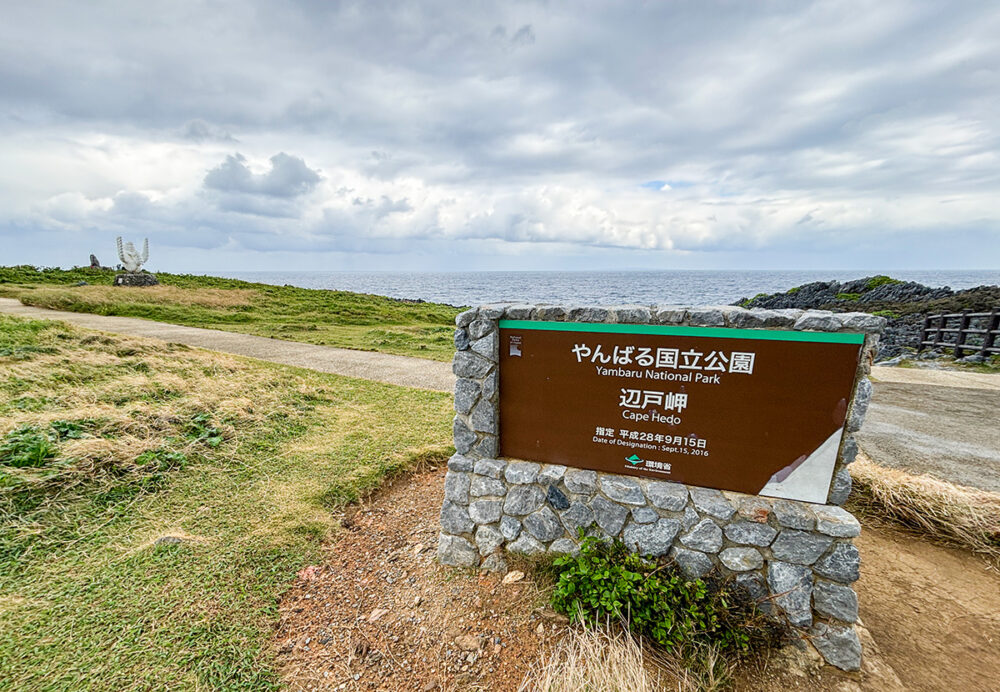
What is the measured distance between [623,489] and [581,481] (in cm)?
34

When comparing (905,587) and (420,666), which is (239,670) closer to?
(420,666)

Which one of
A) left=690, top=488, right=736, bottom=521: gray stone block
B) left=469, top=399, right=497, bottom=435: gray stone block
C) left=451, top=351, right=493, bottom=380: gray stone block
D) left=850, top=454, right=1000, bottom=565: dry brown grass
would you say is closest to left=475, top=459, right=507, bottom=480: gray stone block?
left=469, top=399, right=497, bottom=435: gray stone block

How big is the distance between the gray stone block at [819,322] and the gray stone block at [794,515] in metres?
1.29

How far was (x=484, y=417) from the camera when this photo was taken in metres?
3.88

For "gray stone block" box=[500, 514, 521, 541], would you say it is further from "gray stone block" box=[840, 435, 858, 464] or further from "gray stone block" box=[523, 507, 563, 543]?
"gray stone block" box=[840, 435, 858, 464]

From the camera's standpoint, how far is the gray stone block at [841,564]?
3076 millimetres

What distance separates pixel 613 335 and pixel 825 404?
1511mm

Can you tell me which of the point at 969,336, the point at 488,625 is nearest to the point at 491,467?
the point at 488,625

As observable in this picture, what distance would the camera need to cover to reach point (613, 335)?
3.45m

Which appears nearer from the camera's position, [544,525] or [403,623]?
[403,623]

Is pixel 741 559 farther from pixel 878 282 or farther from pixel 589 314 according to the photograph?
pixel 878 282

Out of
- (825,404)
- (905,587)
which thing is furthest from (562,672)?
(905,587)

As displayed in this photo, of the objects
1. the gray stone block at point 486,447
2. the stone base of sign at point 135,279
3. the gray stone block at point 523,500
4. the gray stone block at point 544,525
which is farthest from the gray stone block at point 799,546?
the stone base of sign at point 135,279

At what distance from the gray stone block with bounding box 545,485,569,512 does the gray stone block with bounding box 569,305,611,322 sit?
1457 mm
